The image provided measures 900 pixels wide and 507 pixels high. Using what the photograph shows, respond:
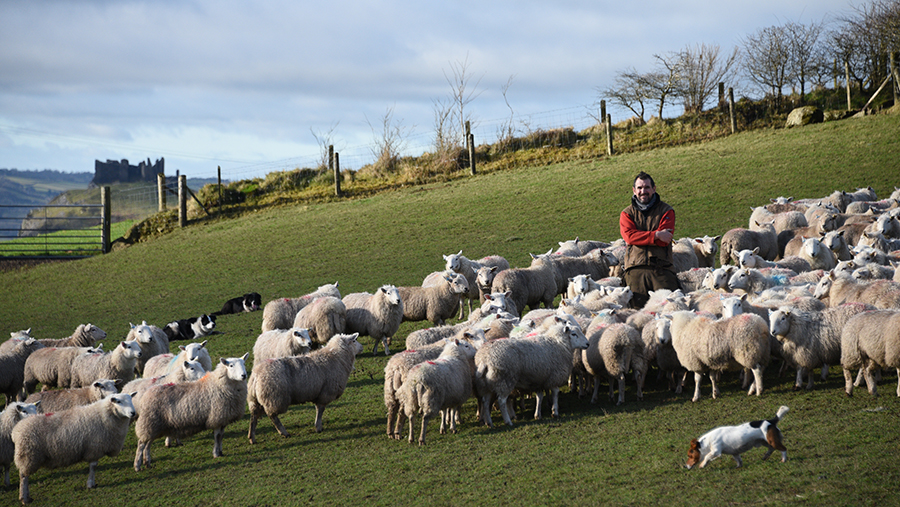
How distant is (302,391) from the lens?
7277 millimetres

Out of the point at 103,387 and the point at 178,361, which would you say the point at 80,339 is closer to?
the point at 178,361

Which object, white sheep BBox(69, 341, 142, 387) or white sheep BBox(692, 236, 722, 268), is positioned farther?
white sheep BBox(692, 236, 722, 268)

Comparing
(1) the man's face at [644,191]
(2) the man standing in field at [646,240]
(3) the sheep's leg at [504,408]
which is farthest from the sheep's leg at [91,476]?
(1) the man's face at [644,191]

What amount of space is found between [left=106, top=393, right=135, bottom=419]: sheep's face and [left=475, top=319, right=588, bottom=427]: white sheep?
3375mm

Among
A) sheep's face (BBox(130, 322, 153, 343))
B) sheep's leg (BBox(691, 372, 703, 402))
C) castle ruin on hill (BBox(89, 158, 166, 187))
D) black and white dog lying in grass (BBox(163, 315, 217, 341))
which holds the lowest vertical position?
sheep's leg (BBox(691, 372, 703, 402))

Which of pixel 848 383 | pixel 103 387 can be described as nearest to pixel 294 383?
pixel 103 387

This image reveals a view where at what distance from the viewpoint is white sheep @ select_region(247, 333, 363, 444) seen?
23.3 ft

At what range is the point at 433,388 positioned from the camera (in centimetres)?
634

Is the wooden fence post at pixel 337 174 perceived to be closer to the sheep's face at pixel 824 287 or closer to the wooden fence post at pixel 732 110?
the wooden fence post at pixel 732 110

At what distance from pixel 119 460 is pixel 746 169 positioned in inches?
816

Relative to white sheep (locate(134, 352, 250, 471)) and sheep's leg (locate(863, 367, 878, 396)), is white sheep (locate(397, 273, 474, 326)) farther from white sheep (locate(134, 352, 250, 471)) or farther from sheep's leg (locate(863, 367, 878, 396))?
sheep's leg (locate(863, 367, 878, 396))

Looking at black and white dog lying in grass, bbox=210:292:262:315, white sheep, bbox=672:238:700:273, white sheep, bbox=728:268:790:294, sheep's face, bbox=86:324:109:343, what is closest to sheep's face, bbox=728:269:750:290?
white sheep, bbox=728:268:790:294

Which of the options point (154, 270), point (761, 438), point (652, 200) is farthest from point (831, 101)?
point (761, 438)

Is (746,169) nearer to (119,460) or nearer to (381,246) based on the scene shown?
(381,246)
